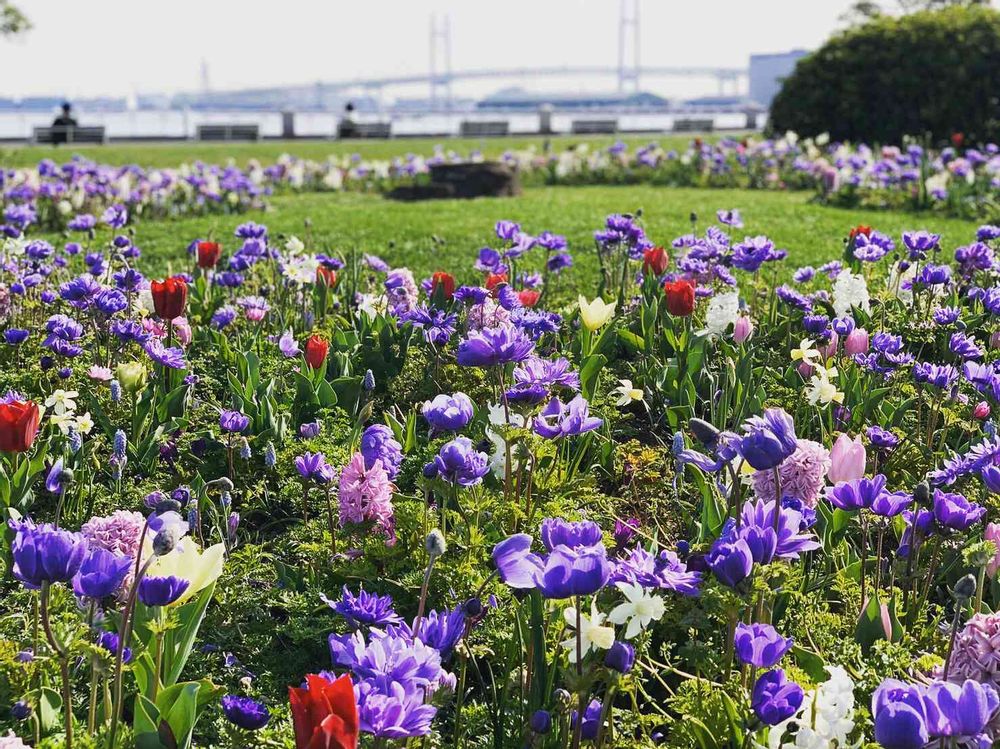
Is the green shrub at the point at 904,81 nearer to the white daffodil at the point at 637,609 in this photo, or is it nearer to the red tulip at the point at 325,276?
the red tulip at the point at 325,276

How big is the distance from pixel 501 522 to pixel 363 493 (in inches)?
16.1

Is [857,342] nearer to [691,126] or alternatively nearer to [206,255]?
[206,255]

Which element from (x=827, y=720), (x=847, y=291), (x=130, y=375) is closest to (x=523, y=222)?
(x=847, y=291)

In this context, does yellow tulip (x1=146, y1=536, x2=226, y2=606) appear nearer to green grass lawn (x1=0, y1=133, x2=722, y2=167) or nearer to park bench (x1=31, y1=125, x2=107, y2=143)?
green grass lawn (x1=0, y1=133, x2=722, y2=167)

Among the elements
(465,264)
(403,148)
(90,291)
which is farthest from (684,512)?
(403,148)

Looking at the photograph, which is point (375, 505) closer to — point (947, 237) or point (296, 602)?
point (296, 602)

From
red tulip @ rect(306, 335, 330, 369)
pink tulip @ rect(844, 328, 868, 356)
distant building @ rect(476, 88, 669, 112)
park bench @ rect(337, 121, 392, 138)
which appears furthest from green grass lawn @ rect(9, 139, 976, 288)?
distant building @ rect(476, 88, 669, 112)

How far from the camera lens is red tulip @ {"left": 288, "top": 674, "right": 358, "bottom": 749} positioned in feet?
4.63

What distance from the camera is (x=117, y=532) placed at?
246cm

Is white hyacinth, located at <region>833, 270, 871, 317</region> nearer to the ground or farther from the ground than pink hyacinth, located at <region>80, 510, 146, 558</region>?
Result: farther from the ground

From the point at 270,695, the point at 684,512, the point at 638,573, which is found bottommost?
the point at 270,695

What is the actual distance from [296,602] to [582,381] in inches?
62.5

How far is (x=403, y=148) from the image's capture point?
22094 mm

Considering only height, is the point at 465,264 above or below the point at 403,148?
below
